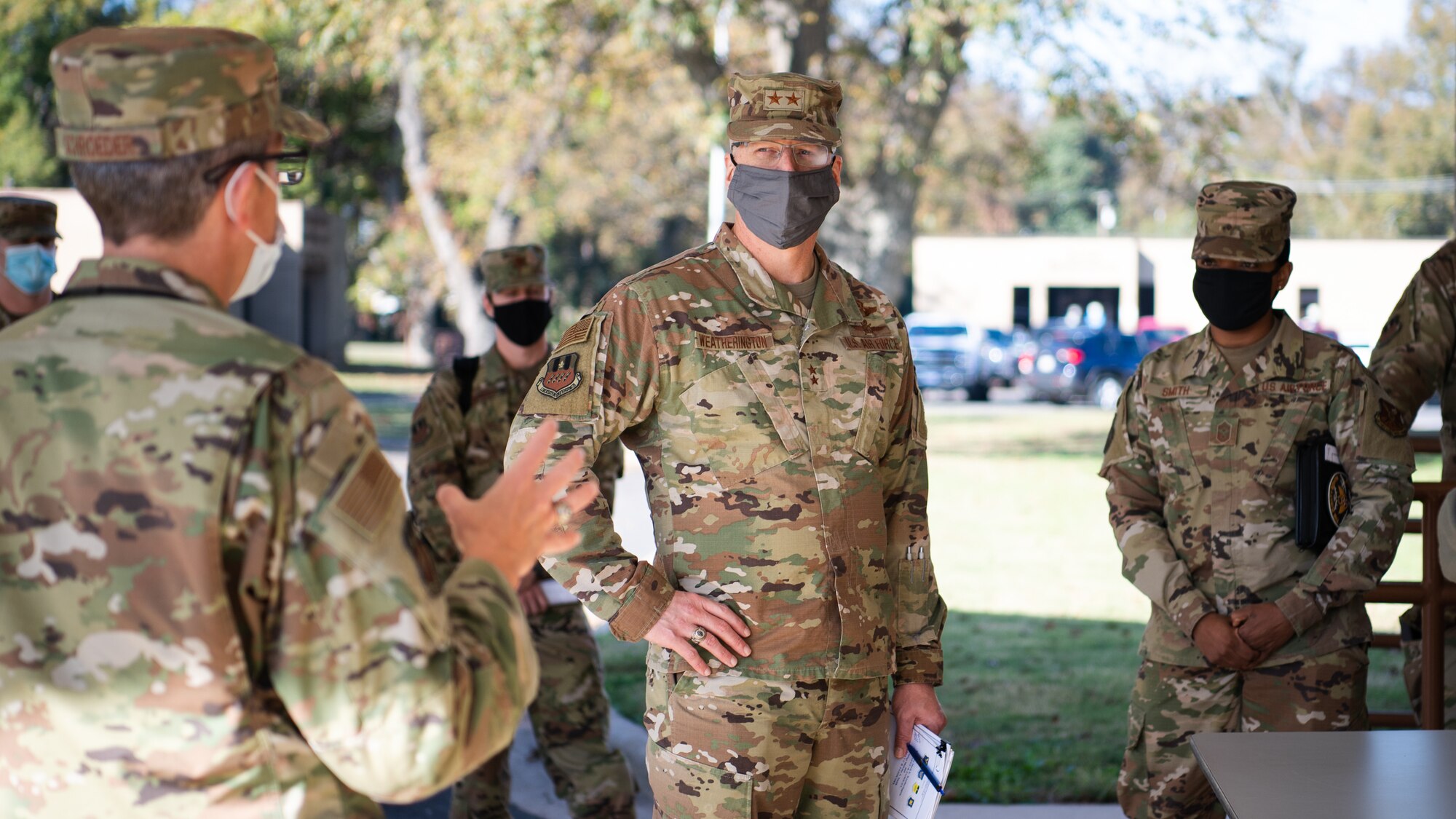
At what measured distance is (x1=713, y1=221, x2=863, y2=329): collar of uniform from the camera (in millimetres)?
3088

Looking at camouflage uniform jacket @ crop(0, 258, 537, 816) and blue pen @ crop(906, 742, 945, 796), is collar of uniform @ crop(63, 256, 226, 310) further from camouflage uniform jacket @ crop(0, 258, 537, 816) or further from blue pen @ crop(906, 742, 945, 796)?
blue pen @ crop(906, 742, 945, 796)

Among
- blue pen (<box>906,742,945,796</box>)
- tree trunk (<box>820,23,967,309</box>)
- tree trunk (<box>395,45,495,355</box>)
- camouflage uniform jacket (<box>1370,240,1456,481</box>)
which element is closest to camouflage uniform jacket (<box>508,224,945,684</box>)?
blue pen (<box>906,742,945,796</box>)

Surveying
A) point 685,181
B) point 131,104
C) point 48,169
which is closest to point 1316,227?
point 685,181

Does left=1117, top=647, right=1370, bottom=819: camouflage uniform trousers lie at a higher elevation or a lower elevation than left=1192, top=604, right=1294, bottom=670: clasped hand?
lower

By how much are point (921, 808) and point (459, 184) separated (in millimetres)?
27470

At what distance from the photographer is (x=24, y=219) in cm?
461

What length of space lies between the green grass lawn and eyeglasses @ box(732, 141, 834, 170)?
3.18 metres

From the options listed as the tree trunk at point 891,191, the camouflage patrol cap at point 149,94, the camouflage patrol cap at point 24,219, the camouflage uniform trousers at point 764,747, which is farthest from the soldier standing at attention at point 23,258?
the tree trunk at point 891,191

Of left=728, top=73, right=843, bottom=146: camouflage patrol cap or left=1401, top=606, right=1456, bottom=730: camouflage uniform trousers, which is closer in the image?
left=728, top=73, right=843, bottom=146: camouflage patrol cap

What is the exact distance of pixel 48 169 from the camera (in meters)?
36.3

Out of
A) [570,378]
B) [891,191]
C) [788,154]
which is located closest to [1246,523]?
[788,154]

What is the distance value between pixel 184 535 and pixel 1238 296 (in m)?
3.04

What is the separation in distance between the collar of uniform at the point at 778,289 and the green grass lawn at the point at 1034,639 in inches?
116

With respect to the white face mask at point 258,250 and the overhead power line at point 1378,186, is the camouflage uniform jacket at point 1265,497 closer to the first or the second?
the white face mask at point 258,250
